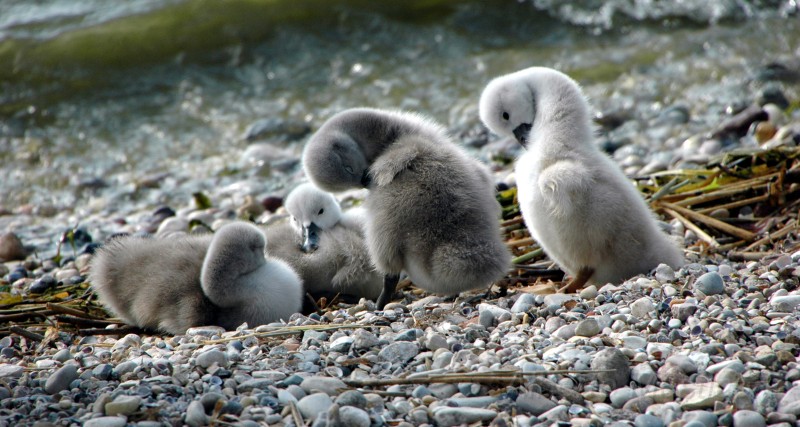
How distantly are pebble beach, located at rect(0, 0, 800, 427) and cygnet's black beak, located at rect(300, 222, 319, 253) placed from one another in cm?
37

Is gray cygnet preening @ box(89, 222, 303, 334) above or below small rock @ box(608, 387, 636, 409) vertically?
below

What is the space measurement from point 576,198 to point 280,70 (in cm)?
946

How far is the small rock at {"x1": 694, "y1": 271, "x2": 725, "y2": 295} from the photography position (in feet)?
14.4

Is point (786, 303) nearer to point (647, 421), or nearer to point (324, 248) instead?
point (647, 421)

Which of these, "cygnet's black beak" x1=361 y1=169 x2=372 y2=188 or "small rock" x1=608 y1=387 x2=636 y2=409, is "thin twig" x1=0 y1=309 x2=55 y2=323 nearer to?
"cygnet's black beak" x1=361 y1=169 x2=372 y2=188

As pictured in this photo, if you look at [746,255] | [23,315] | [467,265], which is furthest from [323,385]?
[746,255]

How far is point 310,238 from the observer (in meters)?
5.64

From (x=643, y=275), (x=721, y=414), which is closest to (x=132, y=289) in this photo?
(x=643, y=275)

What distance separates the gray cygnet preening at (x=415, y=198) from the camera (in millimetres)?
4840

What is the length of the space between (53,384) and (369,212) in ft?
6.64

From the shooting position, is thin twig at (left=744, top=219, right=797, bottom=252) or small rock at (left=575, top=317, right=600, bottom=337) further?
thin twig at (left=744, top=219, right=797, bottom=252)

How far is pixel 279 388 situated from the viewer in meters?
3.51

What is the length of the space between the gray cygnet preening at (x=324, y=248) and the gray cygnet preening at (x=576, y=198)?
1139 mm

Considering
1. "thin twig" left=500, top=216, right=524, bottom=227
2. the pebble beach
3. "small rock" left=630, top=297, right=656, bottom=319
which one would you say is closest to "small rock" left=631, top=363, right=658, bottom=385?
the pebble beach
